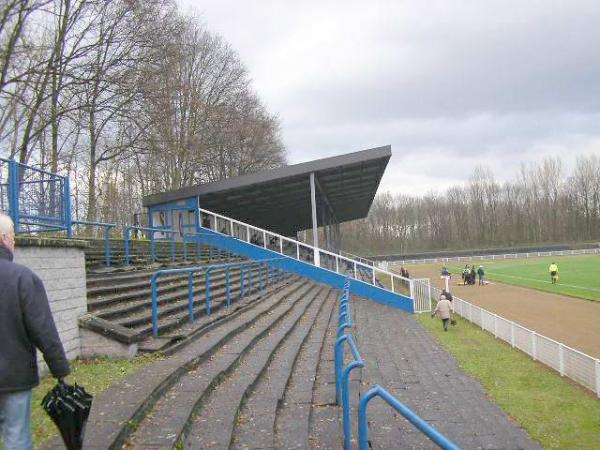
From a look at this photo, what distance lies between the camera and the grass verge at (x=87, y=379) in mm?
4570

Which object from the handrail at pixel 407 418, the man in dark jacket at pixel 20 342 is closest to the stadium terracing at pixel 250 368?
the handrail at pixel 407 418

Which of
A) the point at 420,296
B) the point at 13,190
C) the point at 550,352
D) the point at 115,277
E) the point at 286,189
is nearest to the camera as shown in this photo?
the point at 13,190

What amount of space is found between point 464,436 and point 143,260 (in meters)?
10.3

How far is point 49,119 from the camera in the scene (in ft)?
59.0

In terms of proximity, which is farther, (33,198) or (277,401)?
(33,198)

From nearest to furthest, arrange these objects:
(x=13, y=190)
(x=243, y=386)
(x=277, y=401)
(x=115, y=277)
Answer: (x=277, y=401)
(x=243, y=386)
(x=13, y=190)
(x=115, y=277)

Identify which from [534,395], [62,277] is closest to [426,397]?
[534,395]

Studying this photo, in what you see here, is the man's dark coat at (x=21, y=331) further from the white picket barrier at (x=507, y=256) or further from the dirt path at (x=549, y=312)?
the white picket barrier at (x=507, y=256)

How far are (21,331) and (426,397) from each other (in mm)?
6507

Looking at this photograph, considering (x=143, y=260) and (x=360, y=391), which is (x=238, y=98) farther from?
(x=360, y=391)

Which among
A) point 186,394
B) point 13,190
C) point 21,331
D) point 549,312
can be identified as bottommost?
point 549,312

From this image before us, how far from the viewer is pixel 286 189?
2947cm

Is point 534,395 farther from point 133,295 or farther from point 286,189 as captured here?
point 286,189

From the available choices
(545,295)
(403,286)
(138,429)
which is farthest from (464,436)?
(403,286)
